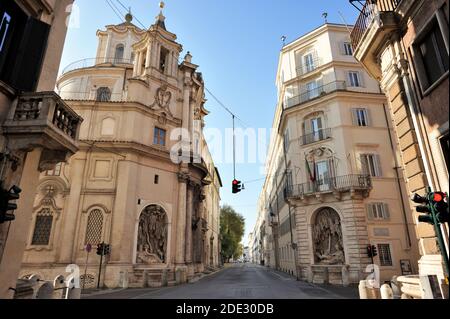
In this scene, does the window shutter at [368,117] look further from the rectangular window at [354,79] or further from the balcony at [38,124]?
A: the balcony at [38,124]

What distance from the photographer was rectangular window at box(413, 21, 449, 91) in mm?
6996

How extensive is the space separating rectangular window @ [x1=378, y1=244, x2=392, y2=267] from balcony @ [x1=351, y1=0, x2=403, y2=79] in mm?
15060

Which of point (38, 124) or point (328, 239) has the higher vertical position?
point (38, 124)

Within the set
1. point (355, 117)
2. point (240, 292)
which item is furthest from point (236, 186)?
point (355, 117)

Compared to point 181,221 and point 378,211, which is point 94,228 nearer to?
point 181,221

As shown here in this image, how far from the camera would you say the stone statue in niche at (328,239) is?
21.4 m

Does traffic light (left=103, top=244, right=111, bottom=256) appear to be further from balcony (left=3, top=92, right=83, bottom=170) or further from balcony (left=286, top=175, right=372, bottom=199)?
balcony (left=286, top=175, right=372, bottom=199)

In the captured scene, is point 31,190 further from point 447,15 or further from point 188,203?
point 188,203

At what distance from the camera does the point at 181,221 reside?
A: 24.9 m

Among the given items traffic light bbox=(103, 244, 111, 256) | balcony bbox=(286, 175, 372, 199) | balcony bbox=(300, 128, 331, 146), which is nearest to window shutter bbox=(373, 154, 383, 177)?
balcony bbox=(286, 175, 372, 199)

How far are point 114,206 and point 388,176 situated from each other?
2135 cm

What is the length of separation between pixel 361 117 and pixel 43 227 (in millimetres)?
26232

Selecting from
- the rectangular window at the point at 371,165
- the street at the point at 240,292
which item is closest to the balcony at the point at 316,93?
the rectangular window at the point at 371,165
